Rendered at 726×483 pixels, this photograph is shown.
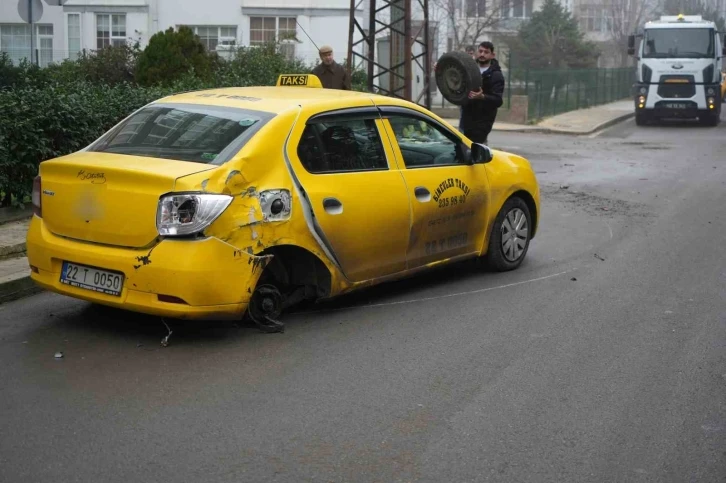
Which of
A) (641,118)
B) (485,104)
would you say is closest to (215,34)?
(641,118)

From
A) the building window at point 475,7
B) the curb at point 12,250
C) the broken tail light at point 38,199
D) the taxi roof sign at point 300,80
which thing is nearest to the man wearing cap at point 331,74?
the taxi roof sign at point 300,80

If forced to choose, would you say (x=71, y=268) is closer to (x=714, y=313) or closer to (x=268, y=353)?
(x=268, y=353)

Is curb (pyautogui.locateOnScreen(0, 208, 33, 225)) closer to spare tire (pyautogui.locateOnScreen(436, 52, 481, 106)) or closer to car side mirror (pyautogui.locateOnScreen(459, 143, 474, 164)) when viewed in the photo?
car side mirror (pyautogui.locateOnScreen(459, 143, 474, 164))

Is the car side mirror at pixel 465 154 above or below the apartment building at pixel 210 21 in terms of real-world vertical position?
below

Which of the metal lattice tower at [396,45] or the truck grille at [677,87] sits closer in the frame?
the metal lattice tower at [396,45]

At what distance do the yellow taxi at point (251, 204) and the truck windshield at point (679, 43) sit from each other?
2440 centimetres

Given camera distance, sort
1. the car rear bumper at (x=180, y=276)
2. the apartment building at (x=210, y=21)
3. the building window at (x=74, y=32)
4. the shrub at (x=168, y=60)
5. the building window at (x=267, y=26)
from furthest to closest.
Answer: the building window at (x=74, y=32)
the building window at (x=267, y=26)
the apartment building at (x=210, y=21)
the shrub at (x=168, y=60)
the car rear bumper at (x=180, y=276)

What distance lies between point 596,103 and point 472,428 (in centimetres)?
3785

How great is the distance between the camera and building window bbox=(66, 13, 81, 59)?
38.3 meters

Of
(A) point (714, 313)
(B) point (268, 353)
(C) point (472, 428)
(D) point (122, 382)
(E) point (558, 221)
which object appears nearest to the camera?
(C) point (472, 428)

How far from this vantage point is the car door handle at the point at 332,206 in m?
7.00

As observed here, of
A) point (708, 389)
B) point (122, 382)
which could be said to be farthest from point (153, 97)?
point (708, 389)

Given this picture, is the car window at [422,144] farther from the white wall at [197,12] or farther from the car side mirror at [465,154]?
the white wall at [197,12]

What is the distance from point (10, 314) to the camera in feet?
24.4
